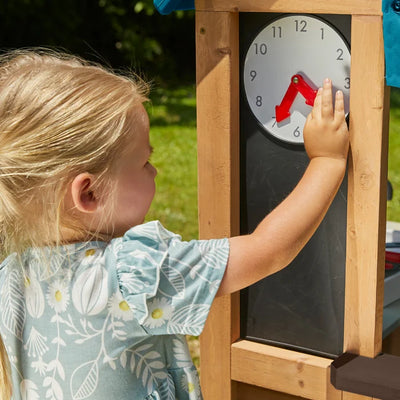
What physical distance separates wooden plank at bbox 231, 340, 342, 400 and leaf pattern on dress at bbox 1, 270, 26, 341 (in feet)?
2.50

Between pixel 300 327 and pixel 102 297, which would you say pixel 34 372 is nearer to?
pixel 102 297

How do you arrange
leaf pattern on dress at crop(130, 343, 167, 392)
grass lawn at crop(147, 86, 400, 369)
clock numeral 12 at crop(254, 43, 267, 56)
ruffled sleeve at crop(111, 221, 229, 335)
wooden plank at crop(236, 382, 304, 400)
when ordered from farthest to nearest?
grass lawn at crop(147, 86, 400, 369)
wooden plank at crop(236, 382, 304, 400)
clock numeral 12 at crop(254, 43, 267, 56)
leaf pattern on dress at crop(130, 343, 167, 392)
ruffled sleeve at crop(111, 221, 229, 335)

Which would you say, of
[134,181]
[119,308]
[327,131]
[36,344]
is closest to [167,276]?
[119,308]

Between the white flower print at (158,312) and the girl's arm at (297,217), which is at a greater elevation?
the girl's arm at (297,217)

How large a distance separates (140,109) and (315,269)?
747 mm

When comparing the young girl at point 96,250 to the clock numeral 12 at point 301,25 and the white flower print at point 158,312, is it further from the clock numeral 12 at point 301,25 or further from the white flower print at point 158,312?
the clock numeral 12 at point 301,25

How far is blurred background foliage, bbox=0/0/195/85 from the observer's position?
1120 cm

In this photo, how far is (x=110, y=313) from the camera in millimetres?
1665

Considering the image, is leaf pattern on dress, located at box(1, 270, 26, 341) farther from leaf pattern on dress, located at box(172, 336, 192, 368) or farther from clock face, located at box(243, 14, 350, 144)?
clock face, located at box(243, 14, 350, 144)

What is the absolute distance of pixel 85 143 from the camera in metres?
1.63

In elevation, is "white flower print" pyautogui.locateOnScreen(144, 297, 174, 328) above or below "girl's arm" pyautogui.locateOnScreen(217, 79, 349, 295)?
below

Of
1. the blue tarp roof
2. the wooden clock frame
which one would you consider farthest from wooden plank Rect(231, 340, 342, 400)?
the blue tarp roof

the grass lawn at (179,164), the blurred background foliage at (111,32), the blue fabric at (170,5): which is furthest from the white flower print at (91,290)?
the blurred background foliage at (111,32)

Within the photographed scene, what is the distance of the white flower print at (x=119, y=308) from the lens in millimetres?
1646
